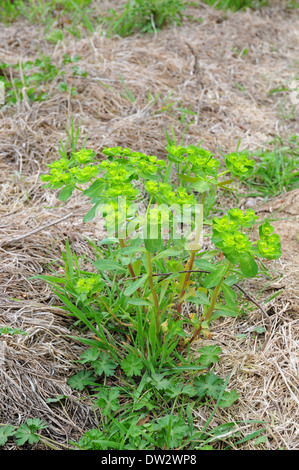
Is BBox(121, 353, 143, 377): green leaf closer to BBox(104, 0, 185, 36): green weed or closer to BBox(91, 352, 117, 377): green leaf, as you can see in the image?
BBox(91, 352, 117, 377): green leaf

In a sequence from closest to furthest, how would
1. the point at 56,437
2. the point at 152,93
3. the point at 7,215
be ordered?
1. the point at 56,437
2. the point at 7,215
3. the point at 152,93

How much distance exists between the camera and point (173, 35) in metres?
3.93

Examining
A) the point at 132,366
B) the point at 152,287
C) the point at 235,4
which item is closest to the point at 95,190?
the point at 152,287

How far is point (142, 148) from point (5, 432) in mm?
1849

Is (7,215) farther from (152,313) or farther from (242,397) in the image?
(242,397)

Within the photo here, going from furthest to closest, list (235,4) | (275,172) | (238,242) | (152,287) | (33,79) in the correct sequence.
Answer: (235,4) < (33,79) < (275,172) < (152,287) < (238,242)

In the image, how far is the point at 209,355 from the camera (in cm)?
164

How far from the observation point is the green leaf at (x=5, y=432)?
1.39 meters

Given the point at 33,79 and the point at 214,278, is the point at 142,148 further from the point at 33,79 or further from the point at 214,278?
the point at 214,278

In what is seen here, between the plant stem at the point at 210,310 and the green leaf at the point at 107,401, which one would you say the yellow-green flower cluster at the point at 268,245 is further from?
the green leaf at the point at 107,401

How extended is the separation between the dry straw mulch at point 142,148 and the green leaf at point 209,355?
3.7 inches

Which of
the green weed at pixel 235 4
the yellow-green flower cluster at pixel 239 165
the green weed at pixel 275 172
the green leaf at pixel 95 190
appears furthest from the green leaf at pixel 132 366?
the green weed at pixel 235 4
